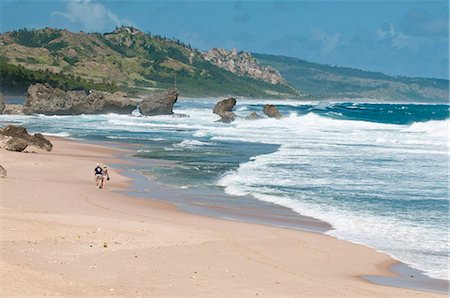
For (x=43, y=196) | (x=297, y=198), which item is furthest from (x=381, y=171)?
(x=43, y=196)

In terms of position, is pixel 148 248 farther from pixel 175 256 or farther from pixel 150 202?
pixel 150 202

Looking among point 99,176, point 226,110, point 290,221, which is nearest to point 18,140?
point 99,176

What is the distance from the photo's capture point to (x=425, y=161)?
4238 cm

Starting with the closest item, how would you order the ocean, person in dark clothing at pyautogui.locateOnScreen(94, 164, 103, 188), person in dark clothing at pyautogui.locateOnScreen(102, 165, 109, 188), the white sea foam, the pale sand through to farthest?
the pale sand
the white sea foam
the ocean
person in dark clothing at pyautogui.locateOnScreen(94, 164, 103, 188)
person in dark clothing at pyautogui.locateOnScreen(102, 165, 109, 188)

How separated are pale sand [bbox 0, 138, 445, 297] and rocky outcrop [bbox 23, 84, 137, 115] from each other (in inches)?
2898

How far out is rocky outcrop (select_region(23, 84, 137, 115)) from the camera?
320ft

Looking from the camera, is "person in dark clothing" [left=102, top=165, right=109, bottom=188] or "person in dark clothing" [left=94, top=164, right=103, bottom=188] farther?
"person in dark clothing" [left=102, top=165, right=109, bottom=188]

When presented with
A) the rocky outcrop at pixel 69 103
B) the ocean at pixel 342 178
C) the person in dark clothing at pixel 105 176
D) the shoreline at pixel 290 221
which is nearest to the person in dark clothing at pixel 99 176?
the person in dark clothing at pixel 105 176

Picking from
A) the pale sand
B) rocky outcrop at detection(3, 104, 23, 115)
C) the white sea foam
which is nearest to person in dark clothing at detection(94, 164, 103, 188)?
the pale sand

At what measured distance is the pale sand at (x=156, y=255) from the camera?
13719mm

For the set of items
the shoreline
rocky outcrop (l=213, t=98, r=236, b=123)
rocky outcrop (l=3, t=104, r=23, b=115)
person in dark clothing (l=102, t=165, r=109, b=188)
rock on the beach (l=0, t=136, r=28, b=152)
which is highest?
rocky outcrop (l=213, t=98, r=236, b=123)

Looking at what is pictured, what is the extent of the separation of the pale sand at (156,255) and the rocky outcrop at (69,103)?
241ft

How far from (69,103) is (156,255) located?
8601 centimetres

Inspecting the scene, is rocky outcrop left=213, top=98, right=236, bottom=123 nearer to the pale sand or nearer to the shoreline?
the shoreline
